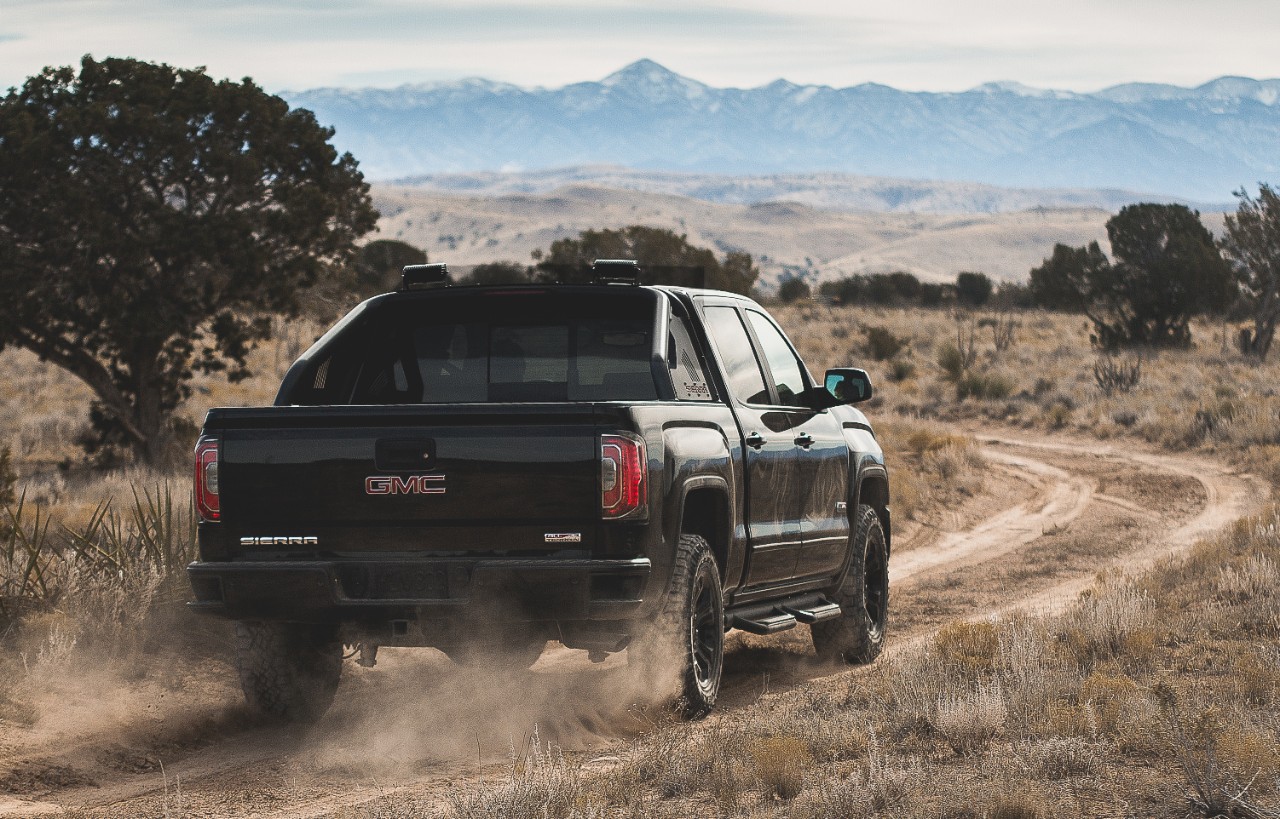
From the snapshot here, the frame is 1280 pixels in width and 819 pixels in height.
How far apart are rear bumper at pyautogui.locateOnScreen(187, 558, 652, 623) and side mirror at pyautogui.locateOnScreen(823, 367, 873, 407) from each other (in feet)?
8.31

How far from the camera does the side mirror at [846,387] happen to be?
323 inches

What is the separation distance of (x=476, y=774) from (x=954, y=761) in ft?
6.14

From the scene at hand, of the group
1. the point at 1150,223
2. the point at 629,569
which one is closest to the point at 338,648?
the point at 629,569

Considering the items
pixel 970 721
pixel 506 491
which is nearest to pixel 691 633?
pixel 506 491

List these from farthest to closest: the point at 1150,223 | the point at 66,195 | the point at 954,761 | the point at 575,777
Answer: the point at 1150,223 < the point at 66,195 < the point at 954,761 < the point at 575,777

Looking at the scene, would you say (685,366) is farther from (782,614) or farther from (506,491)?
(506,491)

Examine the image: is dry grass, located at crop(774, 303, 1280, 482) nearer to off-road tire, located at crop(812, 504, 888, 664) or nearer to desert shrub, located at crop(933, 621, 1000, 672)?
off-road tire, located at crop(812, 504, 888, 664)

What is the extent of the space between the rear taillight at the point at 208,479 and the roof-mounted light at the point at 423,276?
161cm

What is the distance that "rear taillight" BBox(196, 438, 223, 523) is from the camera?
6.20 meters

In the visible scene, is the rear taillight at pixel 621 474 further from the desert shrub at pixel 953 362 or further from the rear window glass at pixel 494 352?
the desert shrub at pixel 953 362

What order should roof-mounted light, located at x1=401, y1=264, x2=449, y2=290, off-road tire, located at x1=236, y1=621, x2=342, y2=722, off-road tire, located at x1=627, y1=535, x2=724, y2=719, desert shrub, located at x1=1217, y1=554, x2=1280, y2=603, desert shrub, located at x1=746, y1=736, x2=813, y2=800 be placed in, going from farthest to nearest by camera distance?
desert shrub, located at x1=1217, y1=554, x2=1280, y2=603
roof-mounted light, located at x1=401, y1=264, x2=449, y2=290
off-road tire, located at x1=236, y1=621, x2=342, y2=722
off-road tire, located at x1=627, y1=535, x2=724, y2=719
desert shrub, located at x1=746, y1=736, x2=813, y2=800

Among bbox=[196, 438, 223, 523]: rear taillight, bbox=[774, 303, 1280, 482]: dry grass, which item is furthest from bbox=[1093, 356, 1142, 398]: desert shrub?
bbox=[196, 438, 223, 523]: rear taillight

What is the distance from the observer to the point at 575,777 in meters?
5.24

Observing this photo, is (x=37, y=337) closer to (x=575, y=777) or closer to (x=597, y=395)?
(x=597, y=395)
